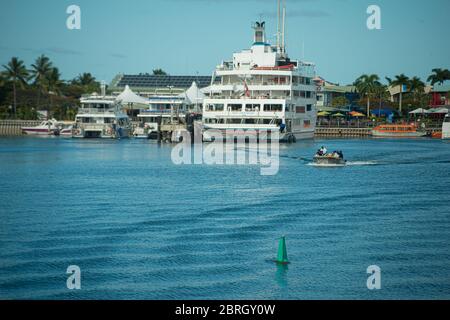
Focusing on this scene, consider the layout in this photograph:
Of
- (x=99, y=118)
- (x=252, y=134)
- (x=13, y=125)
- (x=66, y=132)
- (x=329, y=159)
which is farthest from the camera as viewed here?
(x=13, y=125)

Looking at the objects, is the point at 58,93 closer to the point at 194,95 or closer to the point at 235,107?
the point at 194,95

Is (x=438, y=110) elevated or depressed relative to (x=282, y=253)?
elevated

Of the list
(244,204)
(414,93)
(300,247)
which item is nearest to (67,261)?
(300,247)

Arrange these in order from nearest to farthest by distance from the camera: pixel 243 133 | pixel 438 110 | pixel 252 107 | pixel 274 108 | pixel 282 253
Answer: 1. pixel 282 253
2. pixel 243 133
3. pixel 252 107
4. pixel 274 108
5. pixel 438 110

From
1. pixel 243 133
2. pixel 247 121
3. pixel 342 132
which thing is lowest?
pixel 342 132

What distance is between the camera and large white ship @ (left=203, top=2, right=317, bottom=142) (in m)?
86.6

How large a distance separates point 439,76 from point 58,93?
7319 cm

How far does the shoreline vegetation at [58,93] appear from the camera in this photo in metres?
138

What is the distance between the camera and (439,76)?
14388 cm

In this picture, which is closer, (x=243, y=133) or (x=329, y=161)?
(x=329, y=161)

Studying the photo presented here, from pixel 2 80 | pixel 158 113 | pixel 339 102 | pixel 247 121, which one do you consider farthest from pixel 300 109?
pixel 2 80

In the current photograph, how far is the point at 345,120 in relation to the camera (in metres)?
142

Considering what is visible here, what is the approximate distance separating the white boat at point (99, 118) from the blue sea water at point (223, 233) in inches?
1934
